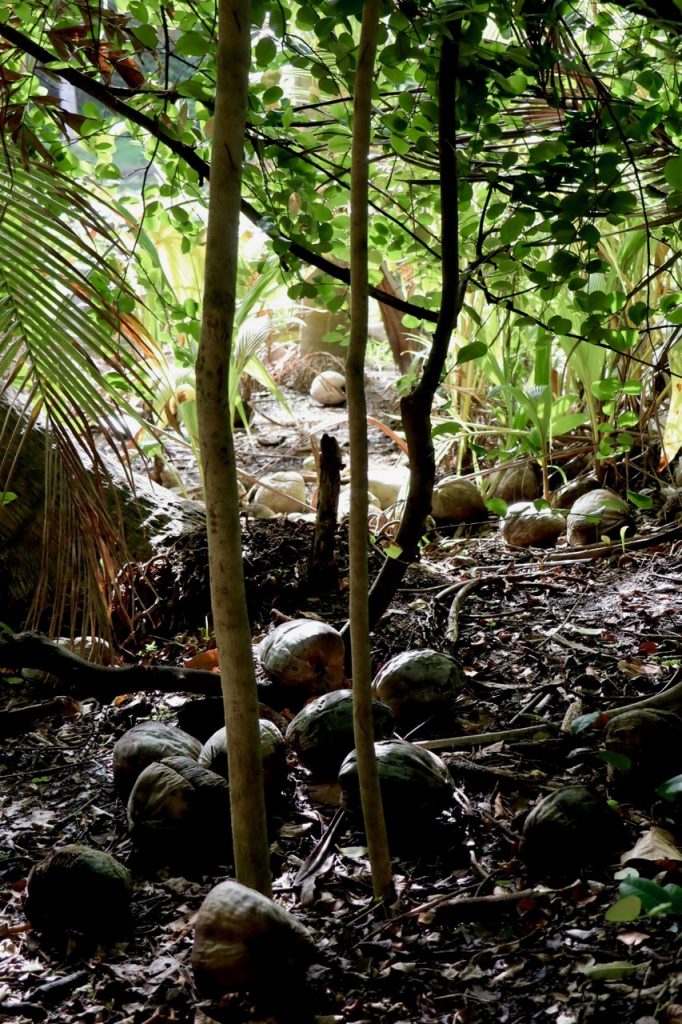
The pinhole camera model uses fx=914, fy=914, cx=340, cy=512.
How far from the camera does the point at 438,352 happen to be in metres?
1.71

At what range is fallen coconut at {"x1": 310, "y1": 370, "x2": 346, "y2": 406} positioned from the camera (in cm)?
591

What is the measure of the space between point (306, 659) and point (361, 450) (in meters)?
1.01

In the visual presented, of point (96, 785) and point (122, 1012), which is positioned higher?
point (96, 785)

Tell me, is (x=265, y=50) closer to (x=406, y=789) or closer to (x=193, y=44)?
(x=193, y=44)

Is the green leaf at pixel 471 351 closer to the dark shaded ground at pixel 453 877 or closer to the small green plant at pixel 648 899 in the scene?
the dark shaded ground at pixel 453 877

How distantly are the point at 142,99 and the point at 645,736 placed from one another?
1.59m

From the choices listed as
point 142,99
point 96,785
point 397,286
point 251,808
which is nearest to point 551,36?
point 142,99

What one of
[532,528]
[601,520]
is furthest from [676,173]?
[532,528]

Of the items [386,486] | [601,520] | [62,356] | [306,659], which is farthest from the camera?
[386,486]

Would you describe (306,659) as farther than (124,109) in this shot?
Yes

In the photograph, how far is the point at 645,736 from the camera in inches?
64.3

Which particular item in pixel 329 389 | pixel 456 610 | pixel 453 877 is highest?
pixel 329 389

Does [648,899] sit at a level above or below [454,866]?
above

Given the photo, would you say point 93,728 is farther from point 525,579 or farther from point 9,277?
point 525,579
